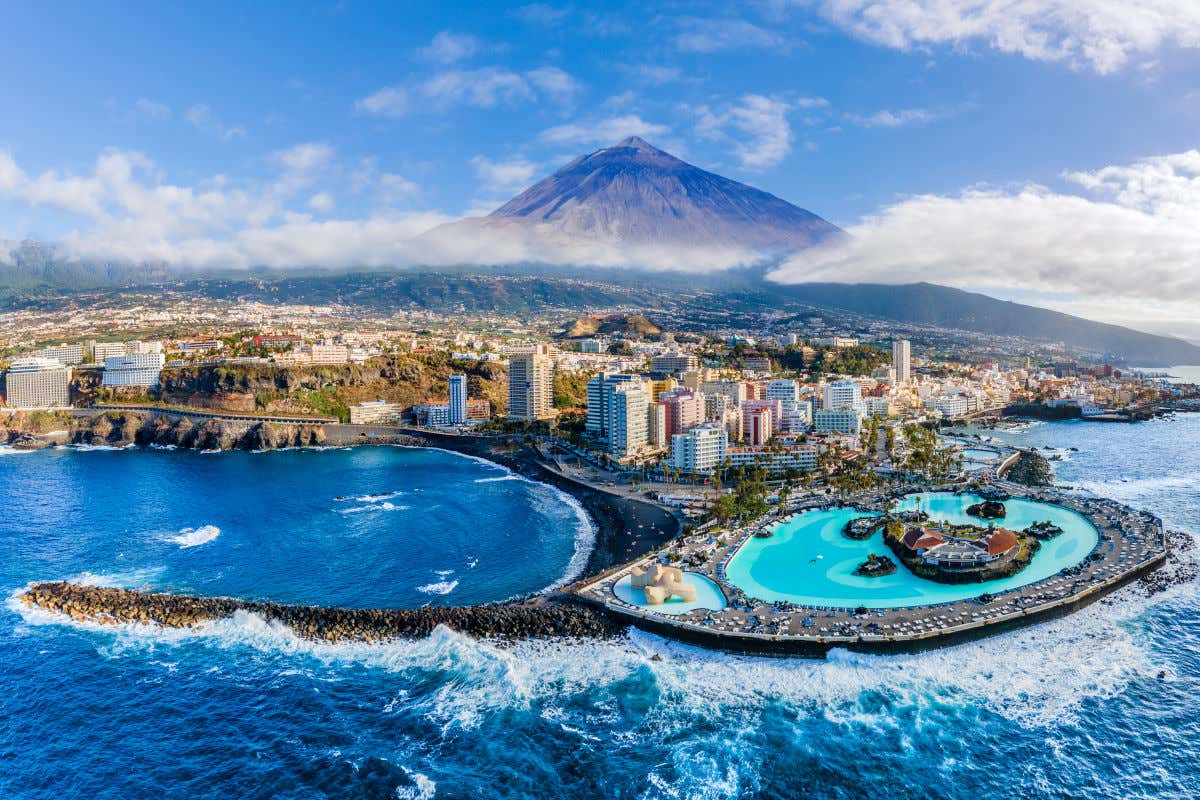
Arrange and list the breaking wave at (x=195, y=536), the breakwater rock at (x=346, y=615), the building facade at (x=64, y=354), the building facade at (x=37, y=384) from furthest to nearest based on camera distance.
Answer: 1. the building facade at (x=64, y=354)
2. the building facade at (x=37, y=384)
3. the breaking wave at (x=195, y=536)
4. the breakwater rock at (x=346, y=615)

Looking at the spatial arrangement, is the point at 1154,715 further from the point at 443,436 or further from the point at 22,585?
the point at 443,436

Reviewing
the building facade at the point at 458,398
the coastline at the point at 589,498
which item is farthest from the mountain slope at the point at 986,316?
the coastline at the point at 589,498

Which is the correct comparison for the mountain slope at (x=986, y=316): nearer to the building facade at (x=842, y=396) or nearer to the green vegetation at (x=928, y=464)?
the building facade at (x=842, y=396)

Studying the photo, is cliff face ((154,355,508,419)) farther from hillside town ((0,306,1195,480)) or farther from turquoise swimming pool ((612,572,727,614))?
turquoise swimming pool ((612,572,727,614))

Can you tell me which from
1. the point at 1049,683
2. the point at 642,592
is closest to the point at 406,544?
the point at 642,592

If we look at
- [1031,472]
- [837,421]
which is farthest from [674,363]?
[1031,472]

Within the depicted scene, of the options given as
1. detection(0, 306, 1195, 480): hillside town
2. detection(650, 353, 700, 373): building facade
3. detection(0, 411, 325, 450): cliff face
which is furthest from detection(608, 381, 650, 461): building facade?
detection(650, 353, 700, 373): building facade

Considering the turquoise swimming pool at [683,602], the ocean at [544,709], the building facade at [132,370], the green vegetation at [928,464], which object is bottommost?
the ocean at [544,709]
